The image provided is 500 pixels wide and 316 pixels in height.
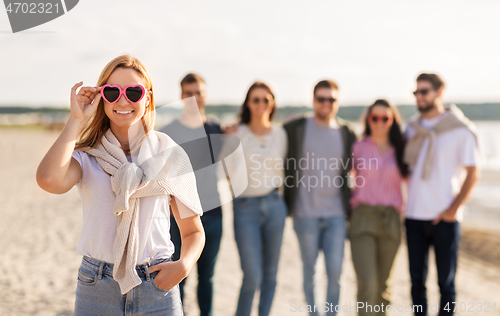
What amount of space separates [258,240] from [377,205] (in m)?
1.13

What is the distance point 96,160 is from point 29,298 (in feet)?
13.4

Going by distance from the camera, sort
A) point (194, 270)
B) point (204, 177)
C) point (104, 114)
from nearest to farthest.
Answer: point (104, 114) < point (204, 177) < point (194, 270)

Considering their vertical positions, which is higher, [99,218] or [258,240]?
[99,218]

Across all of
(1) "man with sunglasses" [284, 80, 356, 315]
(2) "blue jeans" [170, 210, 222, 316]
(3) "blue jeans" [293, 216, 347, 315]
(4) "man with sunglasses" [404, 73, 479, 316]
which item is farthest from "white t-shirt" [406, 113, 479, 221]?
(2) "blue jeans" [170, 210, 222, 316]

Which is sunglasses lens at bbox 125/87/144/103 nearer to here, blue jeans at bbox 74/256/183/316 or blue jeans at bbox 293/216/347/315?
blue jeans at bbox 74/256/183/316

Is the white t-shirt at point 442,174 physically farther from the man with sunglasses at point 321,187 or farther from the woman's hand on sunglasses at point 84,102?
the woman's hand on sunglasses at point 84,102

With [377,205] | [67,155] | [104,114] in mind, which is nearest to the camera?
[67,155]

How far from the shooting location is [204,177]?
10.9ft

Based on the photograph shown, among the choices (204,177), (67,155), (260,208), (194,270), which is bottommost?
(194,270)

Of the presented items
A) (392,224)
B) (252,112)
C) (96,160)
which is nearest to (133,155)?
(96,160)

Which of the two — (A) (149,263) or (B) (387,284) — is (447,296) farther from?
(A) (149,263)

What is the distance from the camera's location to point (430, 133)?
11.6 feet

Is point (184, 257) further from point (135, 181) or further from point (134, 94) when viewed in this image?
point (134, 94)

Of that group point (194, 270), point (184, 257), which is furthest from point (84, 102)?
point (194, 270)
